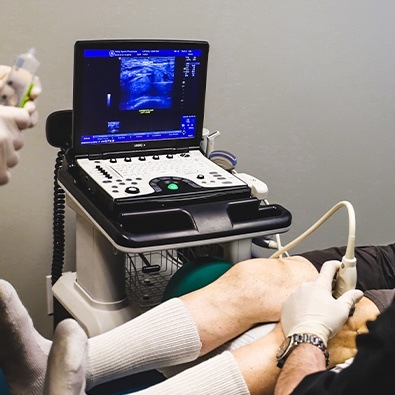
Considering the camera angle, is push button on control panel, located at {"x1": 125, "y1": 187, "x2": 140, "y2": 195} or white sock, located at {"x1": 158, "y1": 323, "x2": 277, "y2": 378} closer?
white sock, located at {"x1": 158, "y1": 323, "x2": 277, "y2": 378}

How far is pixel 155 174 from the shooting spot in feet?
5.98

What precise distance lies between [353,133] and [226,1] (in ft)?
2.64

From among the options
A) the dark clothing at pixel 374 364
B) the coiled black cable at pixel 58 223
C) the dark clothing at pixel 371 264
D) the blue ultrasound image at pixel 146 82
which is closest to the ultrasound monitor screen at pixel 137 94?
the blue ultrasound image at pixel 146 82

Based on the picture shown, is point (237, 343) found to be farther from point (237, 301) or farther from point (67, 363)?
point (67, 363)

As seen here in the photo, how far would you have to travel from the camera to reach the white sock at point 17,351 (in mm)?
1412

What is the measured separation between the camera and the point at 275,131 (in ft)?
8.66

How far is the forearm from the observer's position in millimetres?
1309

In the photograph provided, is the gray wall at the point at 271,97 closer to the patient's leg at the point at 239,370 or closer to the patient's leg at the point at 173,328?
the patient's leg at the point at 173,328

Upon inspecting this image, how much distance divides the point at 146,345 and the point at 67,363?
0.26 meters

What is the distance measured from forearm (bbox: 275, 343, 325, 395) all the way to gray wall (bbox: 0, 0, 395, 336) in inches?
46.1

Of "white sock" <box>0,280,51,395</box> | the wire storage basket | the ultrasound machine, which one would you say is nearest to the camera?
"white sock" <box>0,280,51,395</box>

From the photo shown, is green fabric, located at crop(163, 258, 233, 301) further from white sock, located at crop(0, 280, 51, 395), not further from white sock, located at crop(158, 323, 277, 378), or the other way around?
white sock, located at crop(0, 280, 51, 395)

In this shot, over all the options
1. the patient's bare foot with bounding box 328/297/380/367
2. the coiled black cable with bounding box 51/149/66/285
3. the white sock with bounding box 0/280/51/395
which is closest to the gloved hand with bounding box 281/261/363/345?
the patient's bare foot with bounding box 328/297/380/367

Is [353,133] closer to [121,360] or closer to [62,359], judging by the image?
[121,360]
